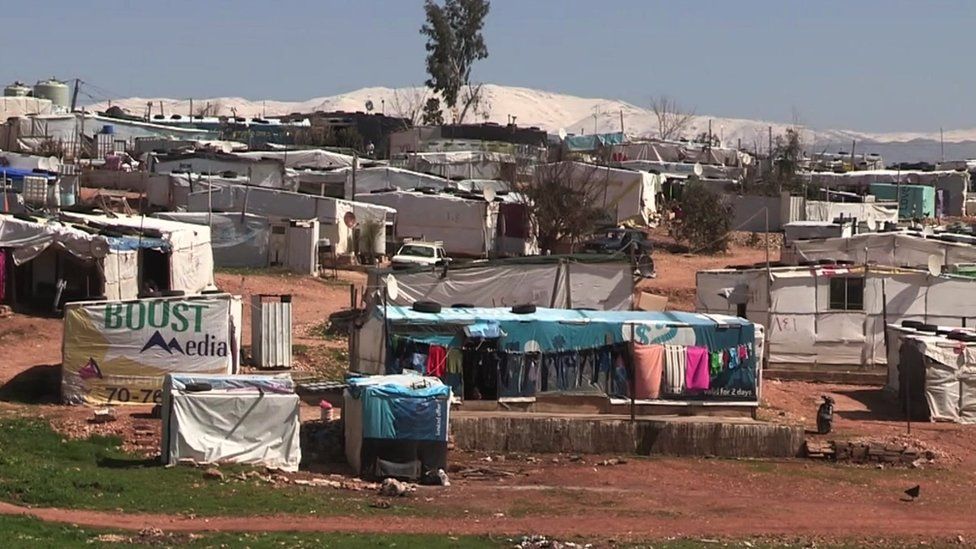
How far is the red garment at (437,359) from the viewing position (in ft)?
76.9

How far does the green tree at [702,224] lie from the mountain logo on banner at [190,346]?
87.4ft

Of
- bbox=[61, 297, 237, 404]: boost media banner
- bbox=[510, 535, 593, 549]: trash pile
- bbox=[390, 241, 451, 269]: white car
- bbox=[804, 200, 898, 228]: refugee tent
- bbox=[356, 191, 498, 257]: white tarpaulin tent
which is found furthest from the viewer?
bbox=[804, 200, 898, 228]: refugee tent

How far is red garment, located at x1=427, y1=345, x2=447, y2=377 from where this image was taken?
23438mm

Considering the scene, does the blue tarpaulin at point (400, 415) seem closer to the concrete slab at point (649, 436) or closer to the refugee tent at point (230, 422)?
the refugee tent at point (230, 422)

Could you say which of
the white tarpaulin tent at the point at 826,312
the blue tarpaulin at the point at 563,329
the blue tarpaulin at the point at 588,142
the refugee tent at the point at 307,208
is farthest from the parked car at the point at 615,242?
the blue tarpaulin at the point at 588,142

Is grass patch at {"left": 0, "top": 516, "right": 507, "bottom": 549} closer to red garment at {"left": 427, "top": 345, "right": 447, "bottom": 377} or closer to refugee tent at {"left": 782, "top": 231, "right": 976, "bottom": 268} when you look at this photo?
red garment at {"left": 427, "top": 345, "right": 447, "bottom": 377}

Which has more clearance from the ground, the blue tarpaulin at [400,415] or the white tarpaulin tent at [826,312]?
the white tarpaulin tent at [826,312]

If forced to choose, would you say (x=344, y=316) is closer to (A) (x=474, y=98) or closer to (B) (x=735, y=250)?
(B) (x=735, y=250)

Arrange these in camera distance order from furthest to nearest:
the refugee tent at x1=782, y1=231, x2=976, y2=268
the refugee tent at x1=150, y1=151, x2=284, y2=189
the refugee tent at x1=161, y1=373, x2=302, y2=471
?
the refugee tent at x1=150, y1=151, x2=284, y2=189 → the refugee tent at x1=782, y1=231, x2=976, y2=268 → the refugee tent at x1=161, y1=373, x2=302, y2=471

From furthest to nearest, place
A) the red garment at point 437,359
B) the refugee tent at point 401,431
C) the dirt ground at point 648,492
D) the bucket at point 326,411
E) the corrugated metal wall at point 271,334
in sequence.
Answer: the corrugated metal wall at point 271,334, the red garment at point 437,359, the bucket at point 326,411, the refugee tent at point 401,431, the dirt ground at point 648,492

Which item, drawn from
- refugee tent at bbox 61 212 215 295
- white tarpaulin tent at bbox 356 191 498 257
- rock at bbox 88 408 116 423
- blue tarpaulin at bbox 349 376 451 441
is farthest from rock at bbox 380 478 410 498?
white tarpaulin tent at bbox 356 191 498 257

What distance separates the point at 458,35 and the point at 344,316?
5614cm

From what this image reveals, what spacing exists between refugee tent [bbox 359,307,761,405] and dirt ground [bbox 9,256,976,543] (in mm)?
1675

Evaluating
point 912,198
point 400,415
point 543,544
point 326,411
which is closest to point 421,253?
point 326,411
